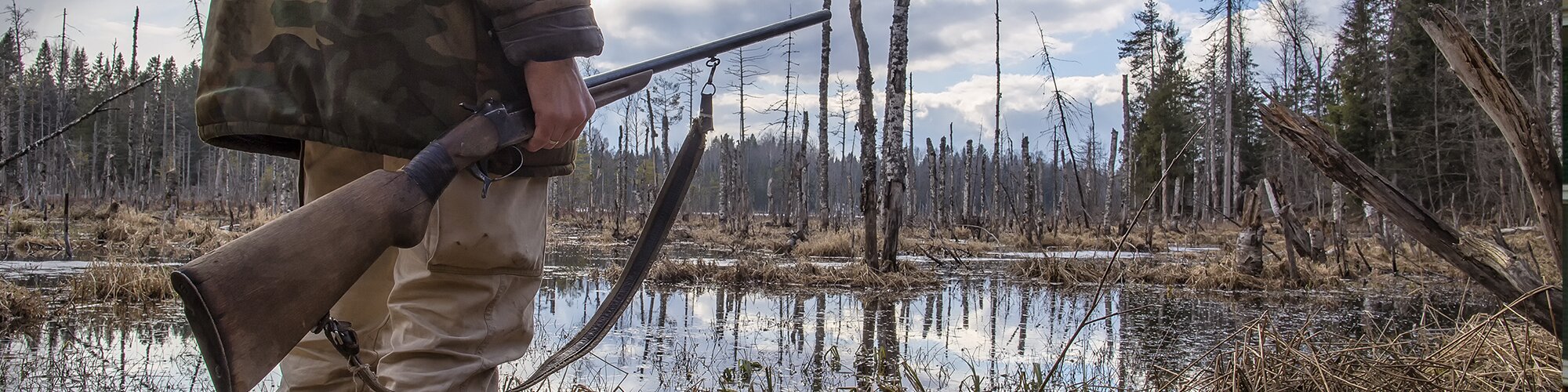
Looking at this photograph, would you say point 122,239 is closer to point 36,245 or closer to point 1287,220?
point 36,245

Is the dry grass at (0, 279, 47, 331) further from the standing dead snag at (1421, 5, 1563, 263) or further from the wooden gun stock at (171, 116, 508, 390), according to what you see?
the standing dead snag at (1421, 5, 1563, 263)

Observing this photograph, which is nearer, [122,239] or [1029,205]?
[122,239]

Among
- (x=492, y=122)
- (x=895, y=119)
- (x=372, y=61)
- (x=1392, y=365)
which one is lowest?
(x=1392, y=365)

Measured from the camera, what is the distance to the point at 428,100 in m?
1.67

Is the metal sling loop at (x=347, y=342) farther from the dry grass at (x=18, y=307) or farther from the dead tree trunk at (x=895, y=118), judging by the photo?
the dead tree trunk at (x=895, y=118)

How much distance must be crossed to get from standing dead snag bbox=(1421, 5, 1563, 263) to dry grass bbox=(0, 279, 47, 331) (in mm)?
7051

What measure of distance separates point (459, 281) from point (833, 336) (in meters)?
4.13

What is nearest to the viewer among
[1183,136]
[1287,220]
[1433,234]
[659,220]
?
[659,220]

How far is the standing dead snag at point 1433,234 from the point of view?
2.72m

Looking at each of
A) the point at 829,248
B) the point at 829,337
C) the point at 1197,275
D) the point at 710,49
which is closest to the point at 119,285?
the point at 829,337

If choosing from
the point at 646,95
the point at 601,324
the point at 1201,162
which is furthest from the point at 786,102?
the point at 601,324

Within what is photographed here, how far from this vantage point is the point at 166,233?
15234 mm

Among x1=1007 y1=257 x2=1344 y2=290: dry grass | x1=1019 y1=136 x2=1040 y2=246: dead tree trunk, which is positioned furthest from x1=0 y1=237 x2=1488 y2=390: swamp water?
x1=1019 y1=136 x2=1040 y2=246: dead tree trunk

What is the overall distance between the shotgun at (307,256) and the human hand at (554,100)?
0.12ft
